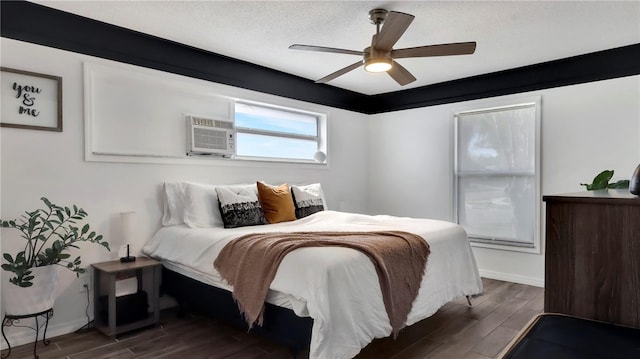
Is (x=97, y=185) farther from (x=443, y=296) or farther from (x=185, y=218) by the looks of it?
A: (x=443, y=296)

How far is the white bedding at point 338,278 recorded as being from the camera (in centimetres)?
195

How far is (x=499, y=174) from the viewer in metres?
4.32

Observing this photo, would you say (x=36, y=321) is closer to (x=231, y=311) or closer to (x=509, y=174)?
(x=231, y=311)

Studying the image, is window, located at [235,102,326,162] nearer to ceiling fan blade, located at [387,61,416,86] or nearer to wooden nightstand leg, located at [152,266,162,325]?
wooden nightstand leg, located at [152,266,162,325]

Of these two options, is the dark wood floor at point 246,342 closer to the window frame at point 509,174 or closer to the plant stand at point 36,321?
the plant stand at point 36,321

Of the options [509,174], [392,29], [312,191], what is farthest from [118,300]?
[509,174]

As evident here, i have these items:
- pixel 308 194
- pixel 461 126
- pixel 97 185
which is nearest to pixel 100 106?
pixel 97 185

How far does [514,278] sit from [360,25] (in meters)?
3.18

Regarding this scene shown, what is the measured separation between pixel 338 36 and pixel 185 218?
2.02m

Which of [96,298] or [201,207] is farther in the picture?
[201,207]

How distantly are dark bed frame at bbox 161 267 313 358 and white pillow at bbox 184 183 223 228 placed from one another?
457 millimetres

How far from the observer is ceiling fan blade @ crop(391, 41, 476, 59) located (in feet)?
8.18

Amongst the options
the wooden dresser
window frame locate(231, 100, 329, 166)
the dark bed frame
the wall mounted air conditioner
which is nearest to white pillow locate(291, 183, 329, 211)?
window frame locate(231, 100, 329, 166)

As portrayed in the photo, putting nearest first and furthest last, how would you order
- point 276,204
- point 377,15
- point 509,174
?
point 377,15 < point 276,204 < point 509,174
